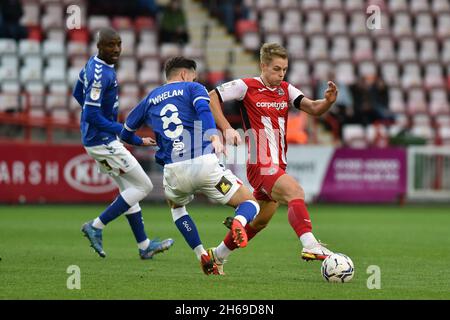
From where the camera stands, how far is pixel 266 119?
8664mm

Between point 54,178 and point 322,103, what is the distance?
10.9 metres

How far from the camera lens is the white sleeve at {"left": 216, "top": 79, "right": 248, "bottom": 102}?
8641 mm

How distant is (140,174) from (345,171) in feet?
33.7

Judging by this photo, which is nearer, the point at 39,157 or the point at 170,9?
the point at 39,157

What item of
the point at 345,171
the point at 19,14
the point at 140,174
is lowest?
the point at 345,171

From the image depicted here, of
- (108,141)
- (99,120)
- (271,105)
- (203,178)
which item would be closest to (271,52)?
(271,105)

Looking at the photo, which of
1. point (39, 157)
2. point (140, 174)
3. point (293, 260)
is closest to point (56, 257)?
point (140, 174)

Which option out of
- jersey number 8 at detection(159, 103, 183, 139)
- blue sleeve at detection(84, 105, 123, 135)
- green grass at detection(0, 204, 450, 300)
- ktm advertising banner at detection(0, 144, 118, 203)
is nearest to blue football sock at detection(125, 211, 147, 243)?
green grass at detection(0, 204, 450, 300)

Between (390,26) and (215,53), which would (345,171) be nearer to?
(215,53)

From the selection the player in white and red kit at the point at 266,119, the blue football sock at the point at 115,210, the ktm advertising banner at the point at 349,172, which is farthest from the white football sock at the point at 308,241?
the ktm advertising banner at the point at 349,172

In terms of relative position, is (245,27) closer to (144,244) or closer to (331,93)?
(144,244)

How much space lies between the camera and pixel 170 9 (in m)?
22.5

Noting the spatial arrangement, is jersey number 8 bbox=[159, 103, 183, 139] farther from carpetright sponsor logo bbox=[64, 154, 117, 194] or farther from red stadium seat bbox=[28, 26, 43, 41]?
red stadium seat bbox=[28, 26, 43, 41]

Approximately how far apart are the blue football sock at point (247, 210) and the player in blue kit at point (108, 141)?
6.13 feet
